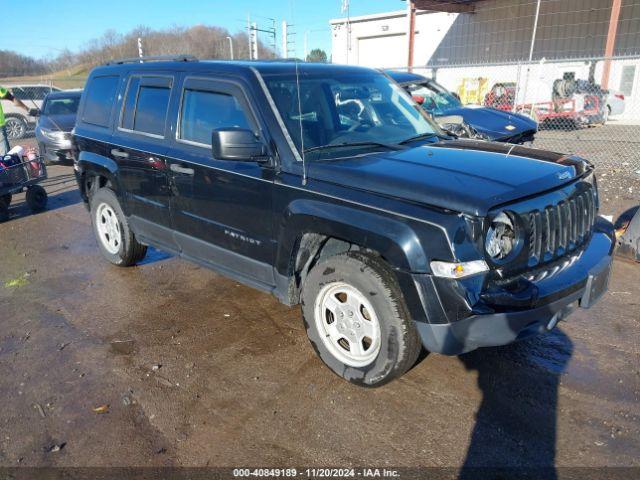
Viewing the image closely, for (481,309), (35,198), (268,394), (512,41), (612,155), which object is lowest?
(268,394)

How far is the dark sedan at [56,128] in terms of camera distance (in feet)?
39.2

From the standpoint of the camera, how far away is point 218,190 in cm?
392

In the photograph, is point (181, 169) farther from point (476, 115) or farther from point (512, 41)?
point (512, 41)

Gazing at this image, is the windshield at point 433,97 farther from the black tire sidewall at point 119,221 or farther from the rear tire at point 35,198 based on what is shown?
the rear tire at point 35,198

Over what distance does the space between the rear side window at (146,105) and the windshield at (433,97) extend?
6.52 metres

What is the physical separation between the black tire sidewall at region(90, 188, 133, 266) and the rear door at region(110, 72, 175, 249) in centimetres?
25

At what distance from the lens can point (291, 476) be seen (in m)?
2.66

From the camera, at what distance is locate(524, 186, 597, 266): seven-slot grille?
9.64 feet

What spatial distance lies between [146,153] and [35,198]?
16.7ft

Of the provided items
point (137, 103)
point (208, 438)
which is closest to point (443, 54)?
point (137, 103)

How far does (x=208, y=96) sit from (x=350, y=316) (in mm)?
2103

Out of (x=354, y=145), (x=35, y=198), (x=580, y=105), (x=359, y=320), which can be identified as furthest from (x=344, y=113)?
(x=580, y=105)

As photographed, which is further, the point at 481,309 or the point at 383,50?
the point at 383,50

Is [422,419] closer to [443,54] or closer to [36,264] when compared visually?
[36,264]
